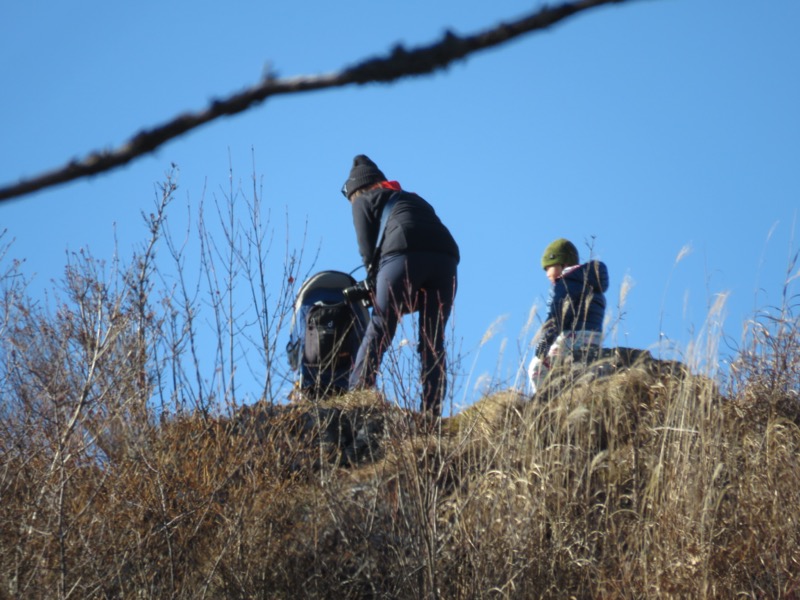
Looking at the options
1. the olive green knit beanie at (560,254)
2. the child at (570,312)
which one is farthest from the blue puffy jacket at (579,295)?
the olive green knit beanie at (560,254)

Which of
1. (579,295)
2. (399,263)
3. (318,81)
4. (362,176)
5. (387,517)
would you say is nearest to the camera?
(318,81)

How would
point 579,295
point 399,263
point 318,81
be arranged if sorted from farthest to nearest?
point 579,295, point 399,263, point 318,81

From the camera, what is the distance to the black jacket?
740cm

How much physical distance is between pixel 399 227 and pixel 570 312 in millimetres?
1255

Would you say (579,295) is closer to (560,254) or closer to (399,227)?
(560,254)

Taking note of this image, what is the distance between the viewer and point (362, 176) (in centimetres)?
801

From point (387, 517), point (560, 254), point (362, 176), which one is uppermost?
point (362, 176)

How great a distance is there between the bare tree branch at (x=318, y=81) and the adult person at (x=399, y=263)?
19.5 ft

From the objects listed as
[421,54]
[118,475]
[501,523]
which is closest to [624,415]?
[501,523]

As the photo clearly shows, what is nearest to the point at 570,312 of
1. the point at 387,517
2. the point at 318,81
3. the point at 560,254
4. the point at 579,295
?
the point at 579,295

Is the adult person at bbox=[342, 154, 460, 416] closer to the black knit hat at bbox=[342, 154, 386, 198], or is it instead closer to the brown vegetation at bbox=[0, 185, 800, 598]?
the black knit hat at bbox=[342, 154, 386, 198]

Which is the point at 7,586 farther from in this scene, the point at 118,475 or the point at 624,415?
the point at 624,415

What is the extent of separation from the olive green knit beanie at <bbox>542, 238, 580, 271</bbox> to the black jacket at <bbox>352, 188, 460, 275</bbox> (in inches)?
31.9

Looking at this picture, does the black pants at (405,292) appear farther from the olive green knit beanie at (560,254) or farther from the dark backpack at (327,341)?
the olive green knit beanie at (560,254)
